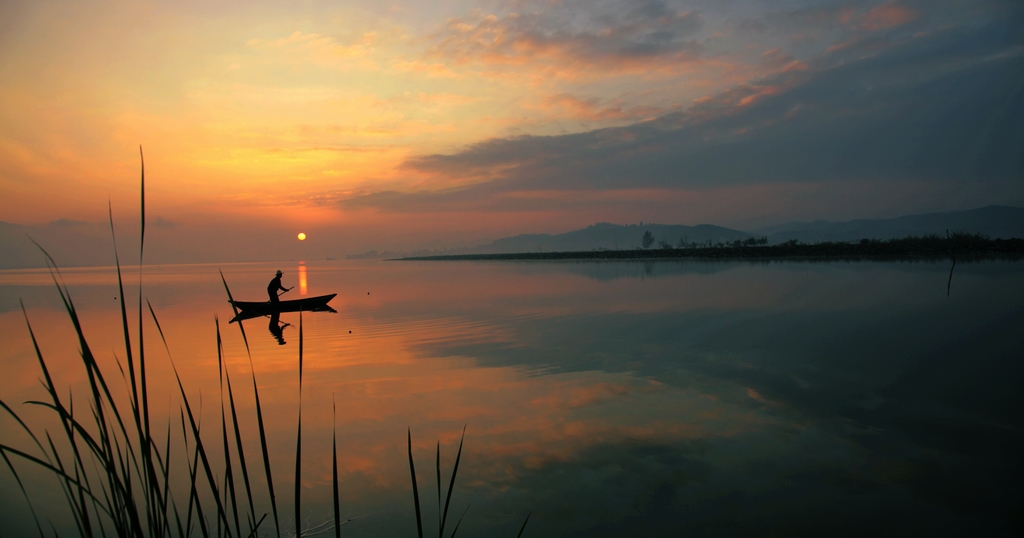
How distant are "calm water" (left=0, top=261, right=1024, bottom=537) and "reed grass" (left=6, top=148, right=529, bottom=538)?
1.32 ft

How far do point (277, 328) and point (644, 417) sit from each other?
1384 centimetres

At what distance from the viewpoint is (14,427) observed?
789 cm

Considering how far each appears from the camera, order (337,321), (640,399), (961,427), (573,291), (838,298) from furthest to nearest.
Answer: (573,291) < (838,298) < (337,321) < (640,399) < (961,427)

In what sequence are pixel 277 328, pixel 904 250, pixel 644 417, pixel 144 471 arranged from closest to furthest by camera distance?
pixel 144 471
pixel 644 417
pixel 277 328
pixel 904 250

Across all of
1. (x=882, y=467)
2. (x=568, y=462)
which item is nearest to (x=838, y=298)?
→ (x=882, y=467)

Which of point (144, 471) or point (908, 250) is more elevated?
point (908, 250)

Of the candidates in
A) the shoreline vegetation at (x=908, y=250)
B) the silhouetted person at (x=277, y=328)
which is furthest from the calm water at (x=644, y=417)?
the shoreline vegetation at (x=908, y=250)

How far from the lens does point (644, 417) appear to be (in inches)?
294

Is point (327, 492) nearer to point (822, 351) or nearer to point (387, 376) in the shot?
point (387, 376)

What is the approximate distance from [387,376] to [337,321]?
9.23m

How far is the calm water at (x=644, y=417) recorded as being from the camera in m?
5.13

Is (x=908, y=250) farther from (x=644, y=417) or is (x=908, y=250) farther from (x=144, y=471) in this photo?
(x=144, y=471)

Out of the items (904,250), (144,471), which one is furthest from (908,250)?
(144,471)

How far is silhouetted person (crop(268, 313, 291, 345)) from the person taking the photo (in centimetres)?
1561
